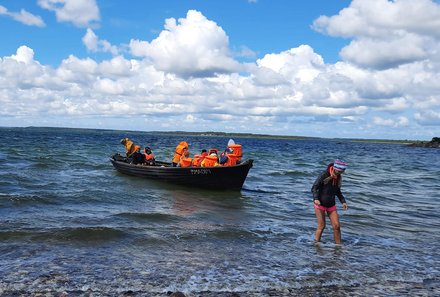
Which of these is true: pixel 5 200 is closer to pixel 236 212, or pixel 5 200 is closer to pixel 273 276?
pixel 236 212

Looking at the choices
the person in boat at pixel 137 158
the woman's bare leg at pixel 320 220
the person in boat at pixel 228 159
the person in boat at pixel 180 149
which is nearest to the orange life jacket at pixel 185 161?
the person in boat at pixel 180 149

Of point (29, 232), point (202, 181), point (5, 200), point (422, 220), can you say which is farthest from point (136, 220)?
point (422, 220)

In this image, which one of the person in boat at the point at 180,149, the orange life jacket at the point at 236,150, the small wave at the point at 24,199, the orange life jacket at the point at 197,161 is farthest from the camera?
the person in boat at the point at 180,149

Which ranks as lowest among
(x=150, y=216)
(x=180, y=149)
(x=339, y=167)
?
(x=150, y=216)

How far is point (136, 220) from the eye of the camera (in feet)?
37.9

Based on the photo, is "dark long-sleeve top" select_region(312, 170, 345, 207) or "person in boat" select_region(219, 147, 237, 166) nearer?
"dark long-sleeve top" select_region(312, 170, 345, 207)

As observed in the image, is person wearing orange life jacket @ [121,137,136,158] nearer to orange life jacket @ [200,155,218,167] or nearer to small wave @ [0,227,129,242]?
orange life jacket @ [200,155,218,167]

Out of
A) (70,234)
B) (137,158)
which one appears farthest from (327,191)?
(137,158)

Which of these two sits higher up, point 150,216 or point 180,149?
point 180,149

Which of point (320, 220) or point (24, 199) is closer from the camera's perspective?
point (320, 220)

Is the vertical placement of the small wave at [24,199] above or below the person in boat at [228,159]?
below

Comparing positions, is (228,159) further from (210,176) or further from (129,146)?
(129,146)

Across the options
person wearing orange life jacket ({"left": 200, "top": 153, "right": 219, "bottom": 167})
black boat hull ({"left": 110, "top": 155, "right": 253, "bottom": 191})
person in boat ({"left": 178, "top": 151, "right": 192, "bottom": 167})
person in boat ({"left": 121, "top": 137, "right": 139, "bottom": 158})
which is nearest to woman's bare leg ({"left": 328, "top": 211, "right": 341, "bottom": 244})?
black boat hull ({"left": 110, "top": 155, "right": 253, "bottom": 191})

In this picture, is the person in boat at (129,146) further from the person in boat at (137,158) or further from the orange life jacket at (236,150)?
the orange life jacket at (236,150)
